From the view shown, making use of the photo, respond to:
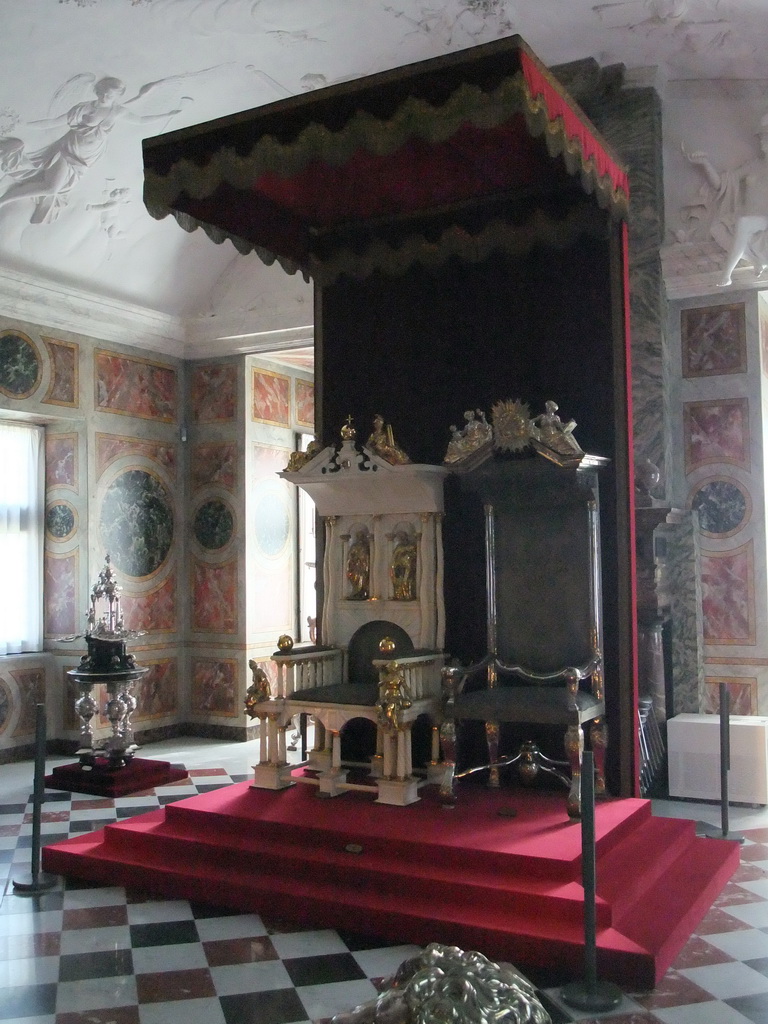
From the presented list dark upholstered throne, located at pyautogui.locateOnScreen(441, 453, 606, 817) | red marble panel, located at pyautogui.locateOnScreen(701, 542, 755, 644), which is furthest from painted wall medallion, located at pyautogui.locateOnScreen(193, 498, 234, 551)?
red marble panel, located at pyautogui.locateOnScreen(701, 542, 755, 644)

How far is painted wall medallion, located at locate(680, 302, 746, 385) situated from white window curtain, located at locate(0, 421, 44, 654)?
5401 millimetres

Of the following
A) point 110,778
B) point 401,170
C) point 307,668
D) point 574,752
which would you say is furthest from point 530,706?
point 110,778

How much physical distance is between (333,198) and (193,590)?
4.78 metres

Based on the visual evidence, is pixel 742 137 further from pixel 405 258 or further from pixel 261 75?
pixel 261 75

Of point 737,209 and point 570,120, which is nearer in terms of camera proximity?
point 570,120

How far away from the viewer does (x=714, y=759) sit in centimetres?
651

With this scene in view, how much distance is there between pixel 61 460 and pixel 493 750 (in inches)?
194

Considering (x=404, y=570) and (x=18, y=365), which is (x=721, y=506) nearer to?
(x=404, y=570)

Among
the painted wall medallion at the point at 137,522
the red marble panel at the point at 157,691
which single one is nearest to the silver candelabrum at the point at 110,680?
the painted wall medallion at the point at 137,522

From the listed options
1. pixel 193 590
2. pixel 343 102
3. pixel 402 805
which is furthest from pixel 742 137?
pixel 193 590

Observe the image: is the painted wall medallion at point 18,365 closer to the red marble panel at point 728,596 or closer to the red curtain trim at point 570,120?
the red curtain trim at point 570,120

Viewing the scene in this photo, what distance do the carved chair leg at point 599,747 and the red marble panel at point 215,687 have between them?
465 cm

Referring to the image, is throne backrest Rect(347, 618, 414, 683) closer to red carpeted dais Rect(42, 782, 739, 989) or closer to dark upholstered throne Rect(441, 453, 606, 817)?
dark upholstered throne Rect(441, 453, 606, 817)

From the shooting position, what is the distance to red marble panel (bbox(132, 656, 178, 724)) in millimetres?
8938
